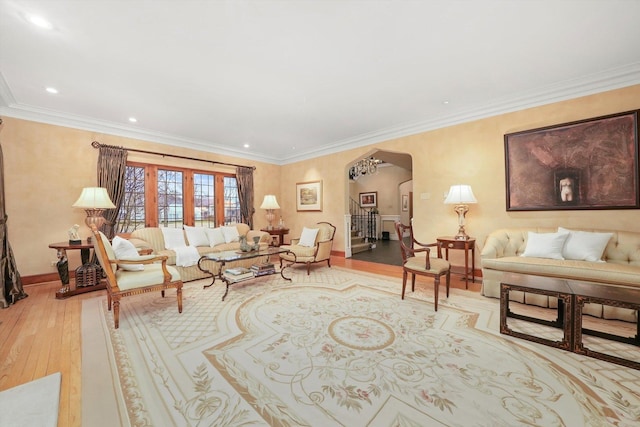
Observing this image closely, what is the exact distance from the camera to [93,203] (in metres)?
3.83

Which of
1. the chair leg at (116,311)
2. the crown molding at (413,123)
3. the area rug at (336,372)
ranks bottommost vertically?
the area rug at (336,372)

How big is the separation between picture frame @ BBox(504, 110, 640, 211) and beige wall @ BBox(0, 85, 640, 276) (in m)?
0.12

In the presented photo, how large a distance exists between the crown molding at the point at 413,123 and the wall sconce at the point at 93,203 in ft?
4.77

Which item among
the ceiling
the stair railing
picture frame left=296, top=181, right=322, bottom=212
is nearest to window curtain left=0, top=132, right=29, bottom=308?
the ceiling

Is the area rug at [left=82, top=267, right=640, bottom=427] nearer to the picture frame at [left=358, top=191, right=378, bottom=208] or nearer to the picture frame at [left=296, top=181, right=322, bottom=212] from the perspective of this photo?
the picture frame at [left=296, top=181, right=322, bottom=212]

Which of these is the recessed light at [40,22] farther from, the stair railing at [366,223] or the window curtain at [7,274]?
the stair railing at [366,223]

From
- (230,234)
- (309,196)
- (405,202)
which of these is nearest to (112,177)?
(230,234)

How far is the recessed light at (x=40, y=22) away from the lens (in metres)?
2.12

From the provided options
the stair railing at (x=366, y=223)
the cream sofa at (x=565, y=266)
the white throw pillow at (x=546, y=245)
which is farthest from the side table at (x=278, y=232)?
the white throw pillow at (x=546, y=245)

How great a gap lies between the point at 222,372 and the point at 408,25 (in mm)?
3411

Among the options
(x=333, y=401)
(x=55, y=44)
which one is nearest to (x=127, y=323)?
(x=333, y=401)

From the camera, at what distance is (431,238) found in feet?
15.6

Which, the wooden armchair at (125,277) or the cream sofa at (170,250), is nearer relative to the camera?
the wooden armchair at (125,277)

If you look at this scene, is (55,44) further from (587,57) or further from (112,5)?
(587,57)
